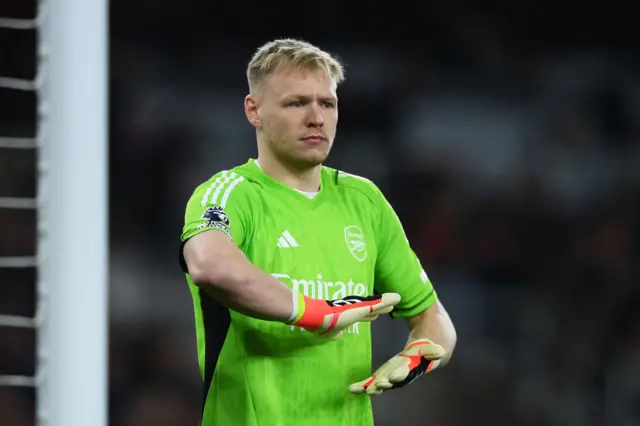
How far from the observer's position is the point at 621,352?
14.8 ft

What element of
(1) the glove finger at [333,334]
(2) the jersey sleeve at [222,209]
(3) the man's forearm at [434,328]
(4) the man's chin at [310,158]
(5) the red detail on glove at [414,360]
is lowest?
(5) the red detail on glove at [414,360]

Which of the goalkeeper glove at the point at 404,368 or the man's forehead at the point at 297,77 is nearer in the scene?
the goalkeeper glove at the point at 404,368

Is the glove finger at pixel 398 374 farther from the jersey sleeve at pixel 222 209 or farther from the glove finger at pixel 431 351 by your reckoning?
the jersey sleeve at pixel 222 209

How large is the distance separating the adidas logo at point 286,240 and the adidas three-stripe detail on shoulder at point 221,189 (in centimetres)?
15

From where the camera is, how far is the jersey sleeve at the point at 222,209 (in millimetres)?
2039

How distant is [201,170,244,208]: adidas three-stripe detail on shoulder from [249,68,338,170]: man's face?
13 centimetres

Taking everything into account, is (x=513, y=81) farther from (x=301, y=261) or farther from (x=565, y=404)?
(x=301, y=261)

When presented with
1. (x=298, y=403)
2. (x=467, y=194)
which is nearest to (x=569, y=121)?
(x=467, y=194)

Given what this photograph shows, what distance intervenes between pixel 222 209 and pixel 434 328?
64 centimetres

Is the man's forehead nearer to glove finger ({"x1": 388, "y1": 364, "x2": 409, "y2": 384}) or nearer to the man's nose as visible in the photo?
the man's nose

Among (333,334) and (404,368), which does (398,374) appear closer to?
(404,368)

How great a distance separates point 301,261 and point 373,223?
0.89ft

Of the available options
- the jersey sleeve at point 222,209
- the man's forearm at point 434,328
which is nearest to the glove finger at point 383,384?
the man's forearm at point 434,328

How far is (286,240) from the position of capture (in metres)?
2.19
